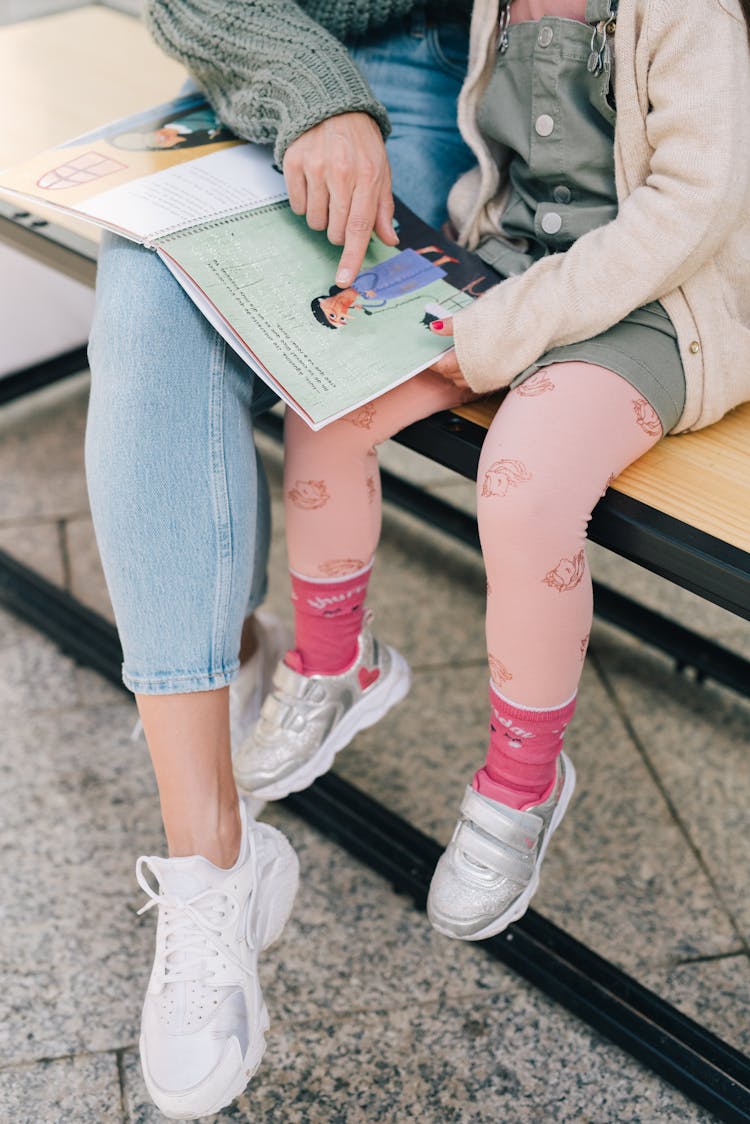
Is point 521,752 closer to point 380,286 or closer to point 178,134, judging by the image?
point 380,286

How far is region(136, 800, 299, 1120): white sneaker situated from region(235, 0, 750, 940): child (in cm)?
19

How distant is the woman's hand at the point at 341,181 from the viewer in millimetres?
1030

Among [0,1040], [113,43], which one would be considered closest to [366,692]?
[0,1040]

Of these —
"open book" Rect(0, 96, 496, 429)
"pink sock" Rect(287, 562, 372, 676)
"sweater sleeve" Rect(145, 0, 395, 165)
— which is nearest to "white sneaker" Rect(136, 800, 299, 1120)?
"pink sock" Rect(287, 562, 372, 676)

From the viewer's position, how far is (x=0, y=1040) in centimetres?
113

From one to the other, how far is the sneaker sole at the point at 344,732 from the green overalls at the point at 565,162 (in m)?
0.41

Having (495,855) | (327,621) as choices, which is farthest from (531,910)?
(327,621)

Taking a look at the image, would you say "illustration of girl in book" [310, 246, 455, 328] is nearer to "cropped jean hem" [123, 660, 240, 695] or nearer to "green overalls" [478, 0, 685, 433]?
"green overalls" [478, 0, 685, 433]

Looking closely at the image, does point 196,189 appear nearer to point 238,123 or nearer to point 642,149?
point 238,123

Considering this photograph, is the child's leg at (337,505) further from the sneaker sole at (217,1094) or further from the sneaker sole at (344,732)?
the sneaker sole at (217,1094)

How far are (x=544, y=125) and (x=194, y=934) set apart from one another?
81 cm

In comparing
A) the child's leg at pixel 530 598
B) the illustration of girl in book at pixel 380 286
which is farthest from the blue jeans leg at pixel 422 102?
the child's leg at pixel 530 598

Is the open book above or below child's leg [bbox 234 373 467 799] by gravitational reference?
above

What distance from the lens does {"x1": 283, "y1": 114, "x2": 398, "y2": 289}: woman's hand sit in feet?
3.38
